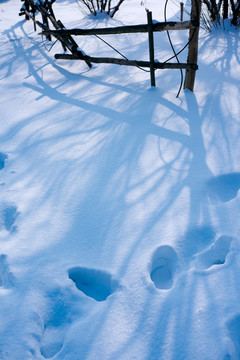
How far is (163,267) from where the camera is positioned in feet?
6.30

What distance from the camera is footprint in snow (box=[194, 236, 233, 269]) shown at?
1847 mm

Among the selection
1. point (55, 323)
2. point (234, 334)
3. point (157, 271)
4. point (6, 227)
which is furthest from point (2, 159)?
point (234, 334)

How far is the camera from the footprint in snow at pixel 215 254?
6.06ft

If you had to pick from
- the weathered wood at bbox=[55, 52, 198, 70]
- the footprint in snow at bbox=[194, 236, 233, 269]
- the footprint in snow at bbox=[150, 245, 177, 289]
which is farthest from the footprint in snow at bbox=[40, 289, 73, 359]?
the weathered wood at bbox=[55, 52, 198, 70]

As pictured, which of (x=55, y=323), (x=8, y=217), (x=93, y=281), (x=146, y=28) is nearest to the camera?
(x=55, y=323)

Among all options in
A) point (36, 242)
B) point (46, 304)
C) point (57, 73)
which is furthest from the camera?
point (57, 73)

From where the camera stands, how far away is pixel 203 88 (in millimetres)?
3947

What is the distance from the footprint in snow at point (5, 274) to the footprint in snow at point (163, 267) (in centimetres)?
106

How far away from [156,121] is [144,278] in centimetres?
218

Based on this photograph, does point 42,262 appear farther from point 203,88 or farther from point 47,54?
point 47,54

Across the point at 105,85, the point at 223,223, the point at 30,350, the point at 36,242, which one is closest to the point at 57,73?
the point at 105,85

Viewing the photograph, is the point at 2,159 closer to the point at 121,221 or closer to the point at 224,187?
the point at 121,221

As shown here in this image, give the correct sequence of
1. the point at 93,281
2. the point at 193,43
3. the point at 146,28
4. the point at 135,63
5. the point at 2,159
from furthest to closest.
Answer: the point at 135,63 < the point at 146,28 < the point at 193,43 < the point at 2,159 < the point at 93,281

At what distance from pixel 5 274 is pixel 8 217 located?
583mm
